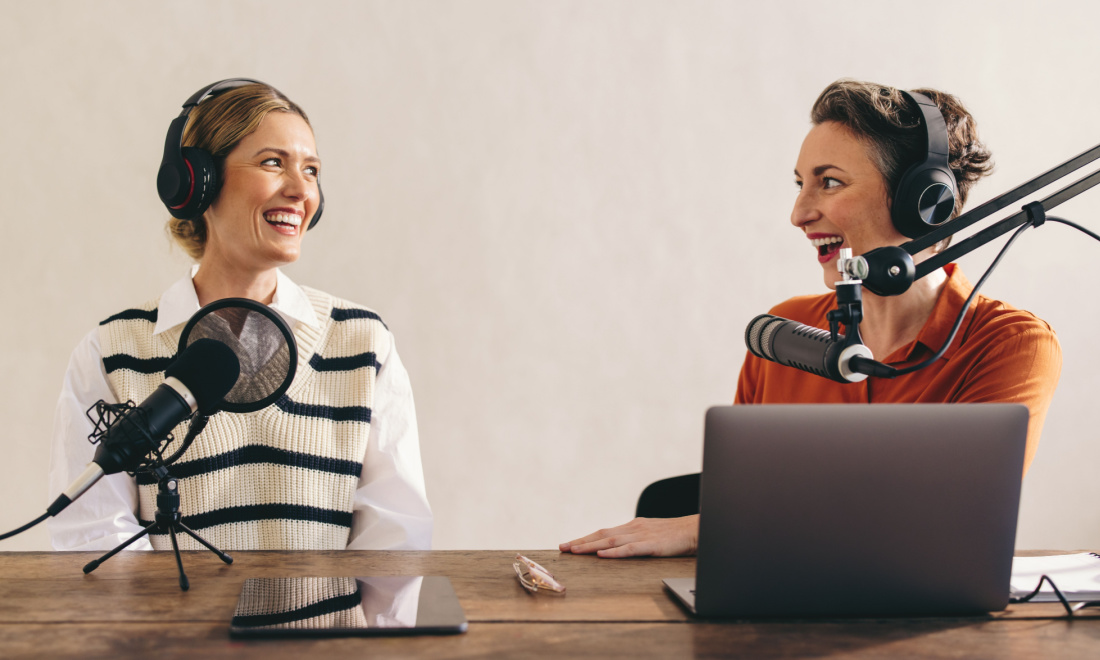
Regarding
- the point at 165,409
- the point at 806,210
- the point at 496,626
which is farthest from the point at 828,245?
the point at 165,409

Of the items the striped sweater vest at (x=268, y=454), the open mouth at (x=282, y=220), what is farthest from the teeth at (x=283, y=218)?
the striped sweater vest at (x=268, y=454)

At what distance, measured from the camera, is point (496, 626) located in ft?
2.79

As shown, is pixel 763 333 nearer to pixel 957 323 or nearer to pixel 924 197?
pixel 957 323

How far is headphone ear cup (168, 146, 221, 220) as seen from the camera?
1487mm

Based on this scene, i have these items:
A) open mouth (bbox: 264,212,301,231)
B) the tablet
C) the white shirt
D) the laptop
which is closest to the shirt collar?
the white shirt

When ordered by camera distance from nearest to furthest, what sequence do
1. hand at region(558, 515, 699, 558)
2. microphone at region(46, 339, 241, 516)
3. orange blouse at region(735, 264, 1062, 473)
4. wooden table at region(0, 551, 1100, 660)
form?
1. wooden table at region(0, 551, 1100, 660)
2. microphone at region(46, 339, 241, 516)
3. hand at region(558, 515, 699, 558)
4. orange blouse at region(735, 264, 1062, 473)

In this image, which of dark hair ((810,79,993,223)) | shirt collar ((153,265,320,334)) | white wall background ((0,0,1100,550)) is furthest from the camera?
white wall background ((0,0,1100,550))

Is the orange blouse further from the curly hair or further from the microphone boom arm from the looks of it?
the curly hair

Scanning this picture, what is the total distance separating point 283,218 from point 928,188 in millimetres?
1120

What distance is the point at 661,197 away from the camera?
8.54 ft

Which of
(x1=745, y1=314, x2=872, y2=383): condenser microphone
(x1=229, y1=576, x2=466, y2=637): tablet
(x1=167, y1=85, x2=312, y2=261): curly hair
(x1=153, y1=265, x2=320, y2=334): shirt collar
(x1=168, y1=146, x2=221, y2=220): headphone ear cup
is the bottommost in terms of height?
(x1=229, y1=576, x2=466, y2=637): tablet

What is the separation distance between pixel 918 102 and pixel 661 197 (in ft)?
4.36

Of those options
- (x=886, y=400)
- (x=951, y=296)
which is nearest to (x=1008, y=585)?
(x=886, y=400)

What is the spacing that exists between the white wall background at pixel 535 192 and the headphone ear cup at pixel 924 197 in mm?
1356
